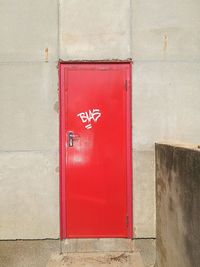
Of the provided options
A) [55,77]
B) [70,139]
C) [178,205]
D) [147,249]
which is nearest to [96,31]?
[55,77]

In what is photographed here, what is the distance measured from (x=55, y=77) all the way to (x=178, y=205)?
7.56ft

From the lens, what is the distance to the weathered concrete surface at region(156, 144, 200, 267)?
2744mm

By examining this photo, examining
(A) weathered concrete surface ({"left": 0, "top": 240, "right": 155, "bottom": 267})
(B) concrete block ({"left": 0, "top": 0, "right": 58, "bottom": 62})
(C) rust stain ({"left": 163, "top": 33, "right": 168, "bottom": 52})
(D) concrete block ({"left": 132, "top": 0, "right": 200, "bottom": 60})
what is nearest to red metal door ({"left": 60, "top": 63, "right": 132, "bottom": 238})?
(A) weathered concrete surface ({"left": 0, "top": 240, "right": 155, "bottom": 267})

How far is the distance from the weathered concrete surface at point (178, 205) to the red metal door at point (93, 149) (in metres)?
0.55

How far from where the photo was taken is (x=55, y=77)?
15.1 ft

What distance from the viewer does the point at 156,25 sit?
4652 millimetres

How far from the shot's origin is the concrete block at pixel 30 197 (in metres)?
4.61

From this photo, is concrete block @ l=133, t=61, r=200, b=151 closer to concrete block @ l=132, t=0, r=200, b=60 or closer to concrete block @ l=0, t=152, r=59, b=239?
concrete block @ l=132, t=0, r=200, b=60

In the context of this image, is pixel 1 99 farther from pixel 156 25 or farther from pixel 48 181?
pixel 156 25

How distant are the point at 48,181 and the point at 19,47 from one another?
1755 mm

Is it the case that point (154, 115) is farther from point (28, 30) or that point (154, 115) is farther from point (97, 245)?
point (28, 30)

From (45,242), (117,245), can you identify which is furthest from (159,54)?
(45,242)

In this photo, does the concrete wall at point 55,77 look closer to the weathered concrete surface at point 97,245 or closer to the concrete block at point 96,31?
the concrete block at point 96,31

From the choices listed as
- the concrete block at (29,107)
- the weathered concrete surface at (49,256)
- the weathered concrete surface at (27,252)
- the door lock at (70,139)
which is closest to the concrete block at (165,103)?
the door lock at (70,139)
